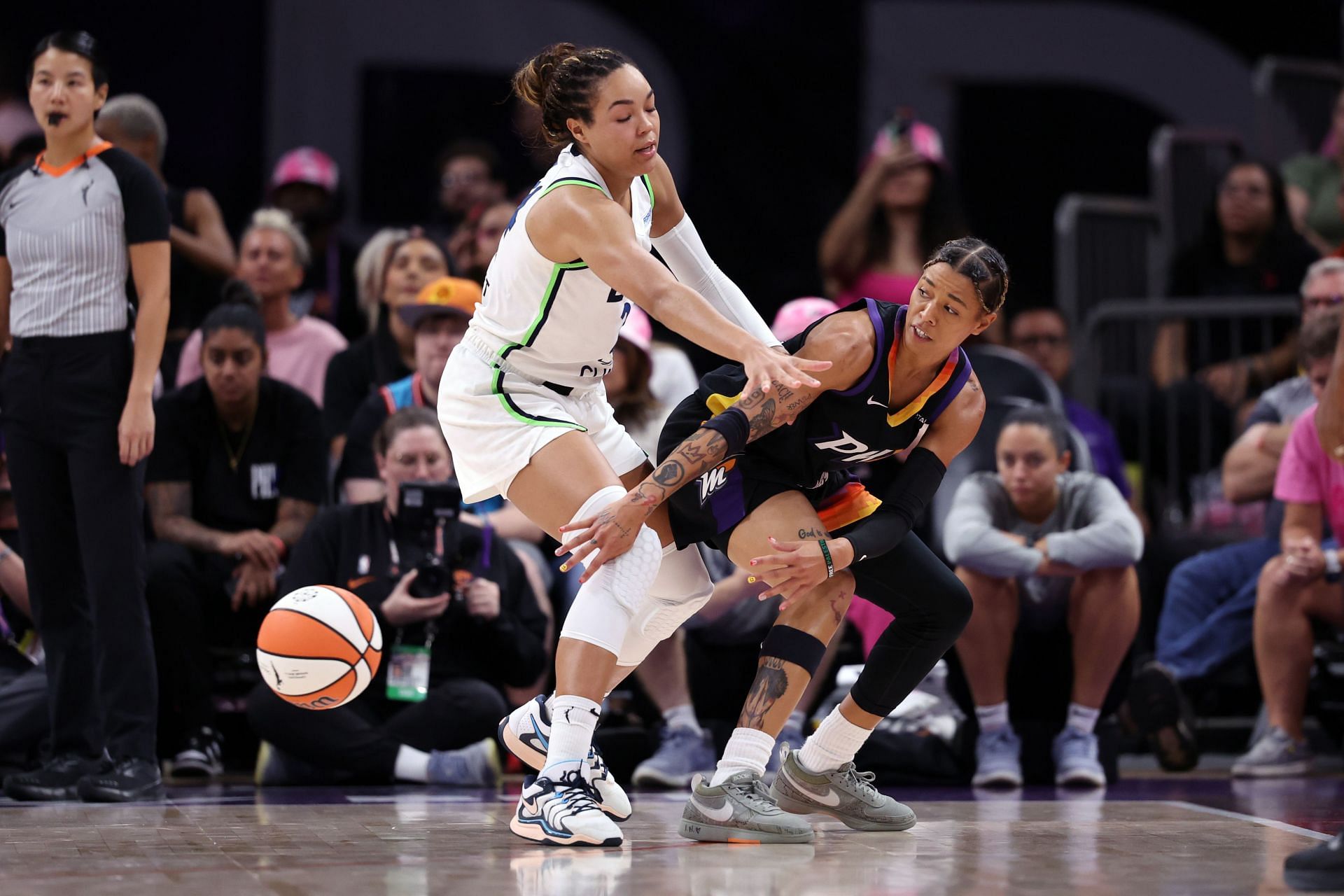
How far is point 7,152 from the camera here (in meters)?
7.91

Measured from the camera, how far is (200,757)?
562cm

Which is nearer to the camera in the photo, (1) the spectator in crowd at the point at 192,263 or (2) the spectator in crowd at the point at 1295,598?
(2) the spectator in crowd at the point at 1295,598

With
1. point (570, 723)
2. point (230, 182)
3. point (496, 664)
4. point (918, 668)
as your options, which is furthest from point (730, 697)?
point (230, 182)

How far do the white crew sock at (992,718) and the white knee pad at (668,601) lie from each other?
181cm

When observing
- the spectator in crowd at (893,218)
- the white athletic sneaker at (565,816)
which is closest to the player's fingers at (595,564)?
the white athletic sneaker at (565,816)

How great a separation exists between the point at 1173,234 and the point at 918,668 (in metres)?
5.17

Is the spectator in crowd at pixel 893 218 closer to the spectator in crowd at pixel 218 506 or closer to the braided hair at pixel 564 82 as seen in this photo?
the spectator in crowd at pixel 218 506

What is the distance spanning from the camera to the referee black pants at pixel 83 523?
475cm

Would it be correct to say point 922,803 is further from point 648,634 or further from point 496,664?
point 496,664

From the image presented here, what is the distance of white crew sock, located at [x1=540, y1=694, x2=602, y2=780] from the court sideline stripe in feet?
5.64

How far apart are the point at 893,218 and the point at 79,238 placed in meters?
3.83

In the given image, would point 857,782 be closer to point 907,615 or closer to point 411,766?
point 907,615

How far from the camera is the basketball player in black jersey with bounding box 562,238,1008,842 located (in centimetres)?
394

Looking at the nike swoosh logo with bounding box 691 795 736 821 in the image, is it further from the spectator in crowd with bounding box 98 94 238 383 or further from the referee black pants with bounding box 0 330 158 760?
the spectator in crowd with bounding box 98 94 238 383
